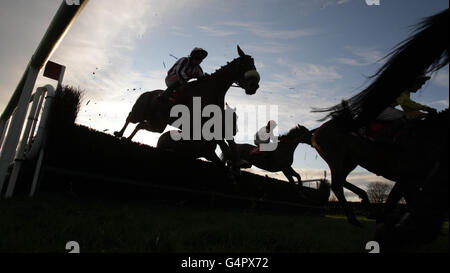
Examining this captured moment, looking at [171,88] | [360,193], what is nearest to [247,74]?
[171,88]

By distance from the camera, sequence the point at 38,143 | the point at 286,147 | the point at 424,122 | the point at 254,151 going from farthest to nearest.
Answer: the point at 254,151
the point at 286,147
the point at 38,143
the point at 424,122

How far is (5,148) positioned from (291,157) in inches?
281

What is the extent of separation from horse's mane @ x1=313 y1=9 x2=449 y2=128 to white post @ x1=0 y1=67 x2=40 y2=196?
11.5 feet

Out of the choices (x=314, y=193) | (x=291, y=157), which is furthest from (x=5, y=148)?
(x=314, y=193)

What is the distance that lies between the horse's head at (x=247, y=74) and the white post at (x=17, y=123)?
134 inches

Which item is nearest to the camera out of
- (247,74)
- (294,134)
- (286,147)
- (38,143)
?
(38,143)

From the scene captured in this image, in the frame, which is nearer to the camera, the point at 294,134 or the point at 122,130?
the point at 122,130

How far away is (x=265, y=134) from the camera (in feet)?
30.2

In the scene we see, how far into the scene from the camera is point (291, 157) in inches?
337

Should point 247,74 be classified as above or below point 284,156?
above

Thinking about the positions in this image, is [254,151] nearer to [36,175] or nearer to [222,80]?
[222,80]

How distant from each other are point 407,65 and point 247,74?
3.84m

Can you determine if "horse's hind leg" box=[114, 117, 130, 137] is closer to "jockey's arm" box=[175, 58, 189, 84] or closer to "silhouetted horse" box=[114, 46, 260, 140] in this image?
"silhouetted horse" box=[114, 46, 260, 140]

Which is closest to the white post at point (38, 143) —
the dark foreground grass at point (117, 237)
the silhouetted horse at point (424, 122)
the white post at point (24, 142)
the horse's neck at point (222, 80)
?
the white post at point (24, 142)
